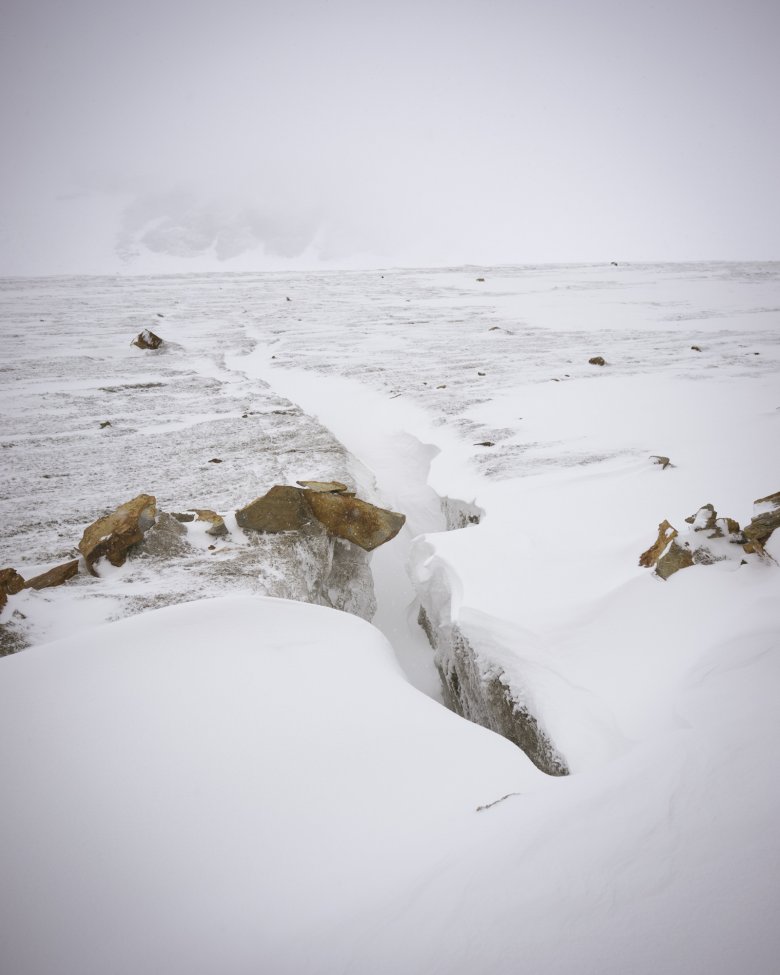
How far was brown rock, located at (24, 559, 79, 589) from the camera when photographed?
77.1 inches

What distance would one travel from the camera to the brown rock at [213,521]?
7.80 ft

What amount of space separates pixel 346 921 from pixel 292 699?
24.5 inches

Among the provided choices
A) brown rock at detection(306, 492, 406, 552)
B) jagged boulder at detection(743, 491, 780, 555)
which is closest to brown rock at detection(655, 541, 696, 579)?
jagged boulder at detection(743, 491, 780, 555)

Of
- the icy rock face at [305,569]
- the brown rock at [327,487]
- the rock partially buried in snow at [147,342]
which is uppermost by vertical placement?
the rock partially buried in snow at [147,342]

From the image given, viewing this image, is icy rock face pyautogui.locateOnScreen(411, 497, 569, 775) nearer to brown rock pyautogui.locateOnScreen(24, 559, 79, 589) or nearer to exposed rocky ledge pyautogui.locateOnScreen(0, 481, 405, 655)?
exposed rocky ledge pyautogui.locateOnScreen(0, 481, 405, 655)

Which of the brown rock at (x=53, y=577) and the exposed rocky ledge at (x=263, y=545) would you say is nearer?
the brown rock at (x=53, y=577)

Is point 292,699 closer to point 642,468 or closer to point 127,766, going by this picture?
point 127,766

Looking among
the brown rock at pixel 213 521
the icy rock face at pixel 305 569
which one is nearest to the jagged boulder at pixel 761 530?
the icy rock face at pixel 305 569

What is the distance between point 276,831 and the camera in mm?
982

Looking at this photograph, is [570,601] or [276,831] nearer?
[276,831]

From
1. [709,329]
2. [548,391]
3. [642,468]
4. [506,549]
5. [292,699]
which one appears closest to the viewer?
[292,699]

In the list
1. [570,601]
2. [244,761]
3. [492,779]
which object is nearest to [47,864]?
[244,761]

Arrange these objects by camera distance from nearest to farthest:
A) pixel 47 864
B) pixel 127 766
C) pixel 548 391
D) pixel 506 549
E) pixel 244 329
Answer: pixel 47 864 → pixel 127 766 → pixel 506 549 → pixel 548 391 → pixel 244 329

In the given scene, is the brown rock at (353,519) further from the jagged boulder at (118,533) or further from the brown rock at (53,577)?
the brown rock at (53,577)
